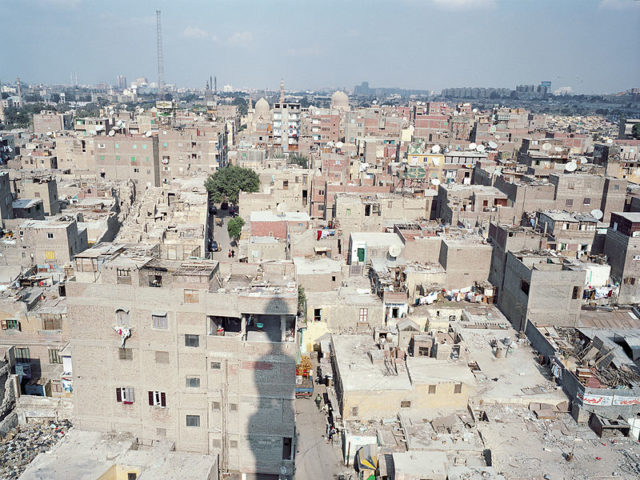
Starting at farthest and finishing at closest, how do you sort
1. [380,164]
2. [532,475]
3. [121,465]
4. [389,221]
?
[380,164]
[389,221]
[532,475]
[121,465]

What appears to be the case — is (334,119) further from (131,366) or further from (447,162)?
(131,366)

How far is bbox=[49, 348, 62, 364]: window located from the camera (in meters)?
21.3

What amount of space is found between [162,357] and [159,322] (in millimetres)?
1130

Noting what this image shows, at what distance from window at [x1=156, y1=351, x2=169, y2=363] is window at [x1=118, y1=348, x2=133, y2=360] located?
2.72 feet

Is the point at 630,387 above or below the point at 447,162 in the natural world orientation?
below

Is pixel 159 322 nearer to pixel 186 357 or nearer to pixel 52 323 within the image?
pixel 186 357

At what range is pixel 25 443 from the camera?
18000 millimetres

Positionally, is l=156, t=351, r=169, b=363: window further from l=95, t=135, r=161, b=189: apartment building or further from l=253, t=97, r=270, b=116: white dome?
l=253, t=97, r=270, b=116: white dome

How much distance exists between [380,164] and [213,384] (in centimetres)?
4205

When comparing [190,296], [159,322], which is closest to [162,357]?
[159,322]

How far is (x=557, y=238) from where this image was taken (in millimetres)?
30297

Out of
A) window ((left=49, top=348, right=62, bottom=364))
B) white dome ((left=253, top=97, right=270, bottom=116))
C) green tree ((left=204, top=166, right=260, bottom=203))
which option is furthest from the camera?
white dome ((left=253, top=97, right=270, bottom=116))

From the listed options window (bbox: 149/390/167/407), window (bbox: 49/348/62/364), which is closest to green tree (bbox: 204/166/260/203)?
window (bbox: 49/348/62/364)

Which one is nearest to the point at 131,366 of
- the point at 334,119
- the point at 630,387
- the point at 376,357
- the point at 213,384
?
the point at 213,384
